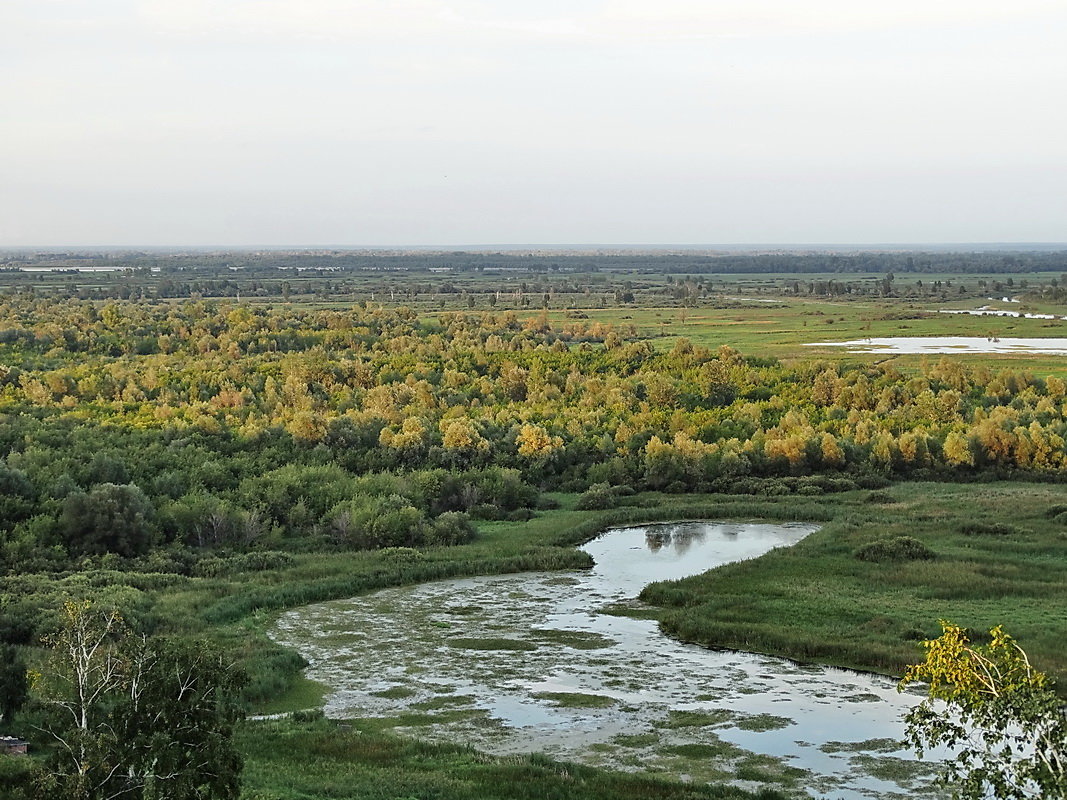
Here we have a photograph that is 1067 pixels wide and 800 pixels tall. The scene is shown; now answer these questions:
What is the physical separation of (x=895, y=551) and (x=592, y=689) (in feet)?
57.8

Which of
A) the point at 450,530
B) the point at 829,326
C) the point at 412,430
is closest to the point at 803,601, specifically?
the point at 450,530

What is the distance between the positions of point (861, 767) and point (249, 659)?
16383 mm

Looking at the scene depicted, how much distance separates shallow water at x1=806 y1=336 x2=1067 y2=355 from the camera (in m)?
102

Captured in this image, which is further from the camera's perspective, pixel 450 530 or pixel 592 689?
pixel 450 530

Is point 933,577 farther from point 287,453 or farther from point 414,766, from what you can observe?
point 287,453

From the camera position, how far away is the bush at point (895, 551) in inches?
1737

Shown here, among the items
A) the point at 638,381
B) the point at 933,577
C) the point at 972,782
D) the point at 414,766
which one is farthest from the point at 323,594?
the point at 638,381

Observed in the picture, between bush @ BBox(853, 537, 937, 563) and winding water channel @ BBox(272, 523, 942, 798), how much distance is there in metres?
8.32

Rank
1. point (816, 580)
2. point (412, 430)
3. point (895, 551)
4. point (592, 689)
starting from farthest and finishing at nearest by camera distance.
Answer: point (412, 430), point (895, 551), point (816, 580), point (592, 689)

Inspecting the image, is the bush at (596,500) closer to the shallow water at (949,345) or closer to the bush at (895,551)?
the bush at (895,551)

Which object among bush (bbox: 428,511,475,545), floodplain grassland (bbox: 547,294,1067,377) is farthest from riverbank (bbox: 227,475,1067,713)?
floodplain grassland (bbox: 547,294,1067,377)

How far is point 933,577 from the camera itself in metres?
41.0

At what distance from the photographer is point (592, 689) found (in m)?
31.3

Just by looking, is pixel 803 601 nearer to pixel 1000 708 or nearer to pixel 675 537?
pixel 675 537
